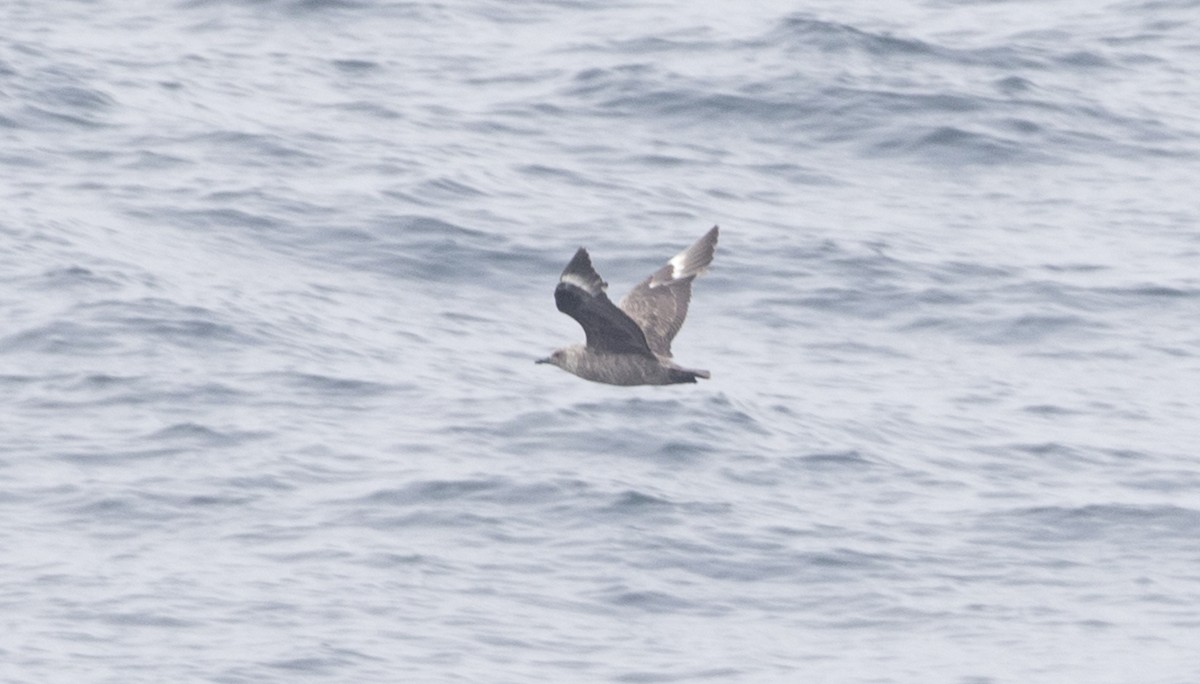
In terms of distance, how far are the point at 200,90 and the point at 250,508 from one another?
7.48 m

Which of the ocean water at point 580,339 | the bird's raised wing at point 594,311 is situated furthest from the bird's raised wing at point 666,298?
the ocean water at point 580,339

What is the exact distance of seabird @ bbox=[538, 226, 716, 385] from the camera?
9.95 m

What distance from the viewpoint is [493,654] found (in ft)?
38.5

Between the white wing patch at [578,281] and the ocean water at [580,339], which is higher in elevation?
the white wing patch at [578,281]

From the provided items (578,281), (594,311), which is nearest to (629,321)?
(594,311)

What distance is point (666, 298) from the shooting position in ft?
38.0

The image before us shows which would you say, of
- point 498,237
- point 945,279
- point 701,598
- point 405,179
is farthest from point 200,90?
point 701,598

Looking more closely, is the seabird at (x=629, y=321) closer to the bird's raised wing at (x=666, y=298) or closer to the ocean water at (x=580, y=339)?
the bird's raised wing at (x=666, y=298)

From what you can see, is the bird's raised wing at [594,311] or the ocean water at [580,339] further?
the ocean water at [580,339]

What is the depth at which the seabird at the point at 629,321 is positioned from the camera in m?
9.95

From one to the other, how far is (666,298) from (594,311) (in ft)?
4.57

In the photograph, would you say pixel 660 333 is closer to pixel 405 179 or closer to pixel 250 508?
pixel 250 508

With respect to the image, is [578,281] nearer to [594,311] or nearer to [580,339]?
[594,311]

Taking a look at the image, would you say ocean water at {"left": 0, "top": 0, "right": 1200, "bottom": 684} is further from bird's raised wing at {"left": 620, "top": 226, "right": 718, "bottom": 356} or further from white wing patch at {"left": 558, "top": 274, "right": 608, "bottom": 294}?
white wing patch at {"left": 558, "top": 274, "right": 608, "bottom": 294}
